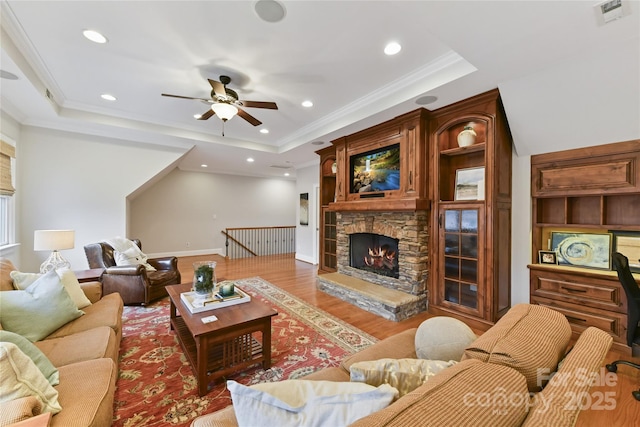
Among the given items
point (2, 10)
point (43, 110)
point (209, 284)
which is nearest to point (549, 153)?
point (209, 284)

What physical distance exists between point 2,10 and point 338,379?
362 centimetres

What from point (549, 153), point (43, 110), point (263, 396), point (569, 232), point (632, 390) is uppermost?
point (43, 110)

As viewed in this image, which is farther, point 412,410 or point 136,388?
point 136,388

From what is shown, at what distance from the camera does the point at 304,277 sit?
5.39m

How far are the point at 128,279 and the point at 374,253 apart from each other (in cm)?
363

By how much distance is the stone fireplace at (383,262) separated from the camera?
11.5 feet

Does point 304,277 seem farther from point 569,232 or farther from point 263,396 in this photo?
point 263,396

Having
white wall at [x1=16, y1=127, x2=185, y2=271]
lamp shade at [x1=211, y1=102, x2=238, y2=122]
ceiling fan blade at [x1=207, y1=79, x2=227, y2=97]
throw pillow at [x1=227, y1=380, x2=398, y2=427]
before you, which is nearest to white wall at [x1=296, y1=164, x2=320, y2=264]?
white wall at [x1=16, y1=127, x2=185, y2=271]

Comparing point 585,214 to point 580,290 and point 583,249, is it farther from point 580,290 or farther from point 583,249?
point 580,290

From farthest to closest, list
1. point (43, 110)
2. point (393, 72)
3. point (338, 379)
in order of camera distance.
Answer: point (43, 110), point (393, 72), point (338, 379)

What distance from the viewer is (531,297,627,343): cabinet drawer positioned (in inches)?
96.8

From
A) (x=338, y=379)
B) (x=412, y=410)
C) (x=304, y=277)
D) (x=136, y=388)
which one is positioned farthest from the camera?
(x=304, y=277)

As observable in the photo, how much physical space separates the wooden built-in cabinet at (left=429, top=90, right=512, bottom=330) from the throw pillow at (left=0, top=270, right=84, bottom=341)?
3.84 metres

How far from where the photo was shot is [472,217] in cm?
314
